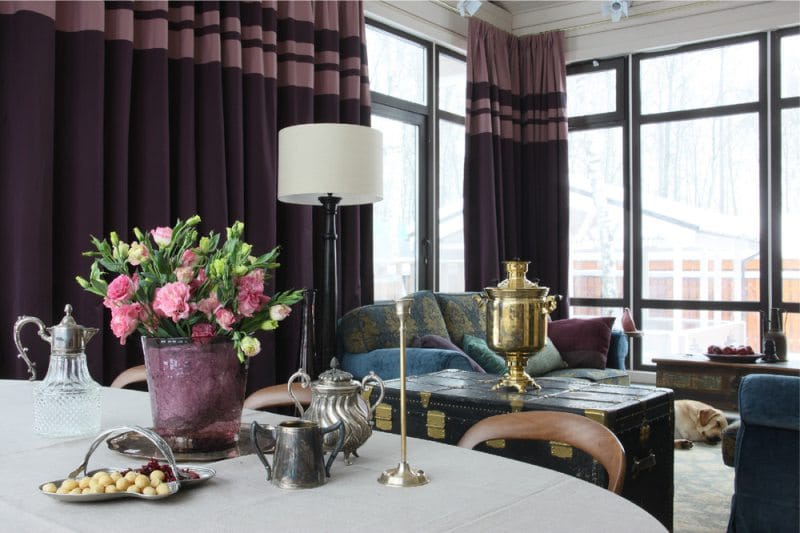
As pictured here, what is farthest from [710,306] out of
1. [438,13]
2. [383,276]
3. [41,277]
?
[41,277]

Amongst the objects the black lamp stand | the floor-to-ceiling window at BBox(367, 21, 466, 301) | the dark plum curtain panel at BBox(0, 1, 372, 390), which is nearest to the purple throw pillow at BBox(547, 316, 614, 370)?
the floor-to-ceiling window at BBox(367, 21, 466, 301)

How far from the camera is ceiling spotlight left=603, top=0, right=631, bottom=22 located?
6.25 metres

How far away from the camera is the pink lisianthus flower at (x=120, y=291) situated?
133 cm

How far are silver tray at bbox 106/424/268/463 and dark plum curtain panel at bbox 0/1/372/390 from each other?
1793 mm

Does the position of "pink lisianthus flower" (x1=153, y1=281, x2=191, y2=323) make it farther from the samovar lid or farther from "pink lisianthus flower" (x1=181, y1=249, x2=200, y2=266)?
the samovar lid

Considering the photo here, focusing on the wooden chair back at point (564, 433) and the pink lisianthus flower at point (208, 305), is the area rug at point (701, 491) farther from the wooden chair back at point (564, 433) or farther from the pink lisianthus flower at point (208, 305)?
the pink lisianthus flower at point (208, 305)

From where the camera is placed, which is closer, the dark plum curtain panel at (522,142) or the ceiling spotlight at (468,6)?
the ceiling spotlight at (468,6)

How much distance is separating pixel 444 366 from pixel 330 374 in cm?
241

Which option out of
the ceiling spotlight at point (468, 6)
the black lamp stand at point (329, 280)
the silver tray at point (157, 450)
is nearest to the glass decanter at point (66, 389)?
the silver tray at point (157, 450)

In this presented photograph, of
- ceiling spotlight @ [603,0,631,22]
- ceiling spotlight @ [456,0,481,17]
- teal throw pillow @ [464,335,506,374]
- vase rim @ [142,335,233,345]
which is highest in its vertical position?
ceiling spotlight @ [603,0,631,22]

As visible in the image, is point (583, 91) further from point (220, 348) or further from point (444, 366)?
point (220, 348)

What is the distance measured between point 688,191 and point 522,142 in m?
1.44

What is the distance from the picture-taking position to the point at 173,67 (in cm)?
376

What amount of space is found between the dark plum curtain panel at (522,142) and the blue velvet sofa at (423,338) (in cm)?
119
